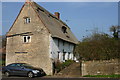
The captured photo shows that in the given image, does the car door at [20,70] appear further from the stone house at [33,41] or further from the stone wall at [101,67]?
the stone wall at [101,67]

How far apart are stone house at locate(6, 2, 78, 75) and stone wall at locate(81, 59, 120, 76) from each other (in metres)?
4.56

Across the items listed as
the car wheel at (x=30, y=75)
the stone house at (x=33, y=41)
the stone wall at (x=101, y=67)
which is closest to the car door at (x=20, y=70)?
the car wheel at (x=30, y=75)

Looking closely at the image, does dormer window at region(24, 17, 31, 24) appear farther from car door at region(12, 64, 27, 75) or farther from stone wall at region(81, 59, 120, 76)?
stone wall at region(81, 59, 120, 76)

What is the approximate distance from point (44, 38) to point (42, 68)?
12.7 feet

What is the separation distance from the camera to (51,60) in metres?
22.1

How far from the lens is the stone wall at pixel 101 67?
62.4ft

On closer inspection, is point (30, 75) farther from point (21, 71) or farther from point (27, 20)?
point (27, 20)

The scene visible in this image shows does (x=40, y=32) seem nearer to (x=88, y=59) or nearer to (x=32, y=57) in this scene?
(x=32, y=57)

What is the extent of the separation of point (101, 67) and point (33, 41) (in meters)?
9.65

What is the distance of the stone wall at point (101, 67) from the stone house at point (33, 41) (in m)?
4.56

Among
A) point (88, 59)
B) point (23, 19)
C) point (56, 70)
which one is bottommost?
point (56, 70)

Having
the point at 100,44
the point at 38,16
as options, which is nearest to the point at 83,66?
the point at 100,44

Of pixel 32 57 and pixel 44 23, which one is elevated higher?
pixel 44 23

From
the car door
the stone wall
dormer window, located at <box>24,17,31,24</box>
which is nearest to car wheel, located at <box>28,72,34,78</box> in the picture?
the car door
